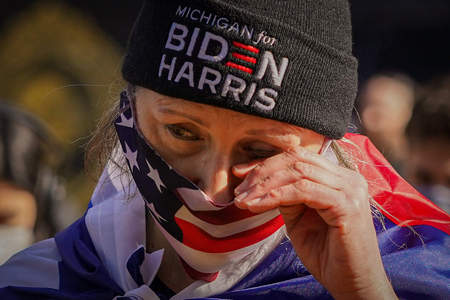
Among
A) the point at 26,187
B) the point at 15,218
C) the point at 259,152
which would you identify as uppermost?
the point at 259,152

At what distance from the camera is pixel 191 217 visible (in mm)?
1902

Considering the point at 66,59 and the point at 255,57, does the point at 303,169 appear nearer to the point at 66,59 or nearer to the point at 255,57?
the point at 255,57

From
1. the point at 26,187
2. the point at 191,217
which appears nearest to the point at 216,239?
the point at 191,217

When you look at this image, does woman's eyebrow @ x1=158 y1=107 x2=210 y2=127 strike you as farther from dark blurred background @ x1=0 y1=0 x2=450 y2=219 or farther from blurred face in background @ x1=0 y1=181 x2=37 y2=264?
dark blurred background @ x1=0 y1=0 x2=450 y2=219

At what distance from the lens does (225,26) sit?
1.80 m

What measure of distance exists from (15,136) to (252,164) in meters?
2.81

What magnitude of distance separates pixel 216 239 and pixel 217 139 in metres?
0.32

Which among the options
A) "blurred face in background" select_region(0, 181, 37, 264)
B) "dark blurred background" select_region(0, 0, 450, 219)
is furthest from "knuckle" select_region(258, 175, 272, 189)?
"dark blurred background" select_region(0, 0, 450, 219)

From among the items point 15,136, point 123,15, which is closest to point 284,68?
point 15,136

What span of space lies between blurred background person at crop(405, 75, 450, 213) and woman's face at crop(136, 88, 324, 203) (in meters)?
1.82

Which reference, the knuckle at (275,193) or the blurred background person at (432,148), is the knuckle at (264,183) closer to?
the knuckle at (275,193)

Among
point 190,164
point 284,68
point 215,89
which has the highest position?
point 284,68

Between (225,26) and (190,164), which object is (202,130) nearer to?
(190,164)

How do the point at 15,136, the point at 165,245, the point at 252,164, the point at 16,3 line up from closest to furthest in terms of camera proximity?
the point at 252,164, the point at 165,245, the point at 15,136, the point at 16,3
